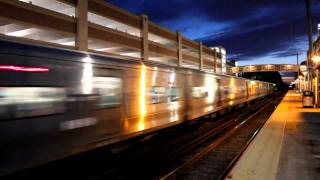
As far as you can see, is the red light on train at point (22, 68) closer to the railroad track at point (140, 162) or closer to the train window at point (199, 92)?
the railroad track at point (140, 162)

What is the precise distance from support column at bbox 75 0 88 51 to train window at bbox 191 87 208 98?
1877cm

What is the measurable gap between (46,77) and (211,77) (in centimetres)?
1381

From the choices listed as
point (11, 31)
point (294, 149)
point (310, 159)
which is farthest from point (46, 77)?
point (11, 31)

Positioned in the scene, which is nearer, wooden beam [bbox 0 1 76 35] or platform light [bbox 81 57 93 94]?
platform light [bbox 81 57 93 94]

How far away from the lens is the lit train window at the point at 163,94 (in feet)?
38.6

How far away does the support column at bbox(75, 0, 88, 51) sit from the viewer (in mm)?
34625

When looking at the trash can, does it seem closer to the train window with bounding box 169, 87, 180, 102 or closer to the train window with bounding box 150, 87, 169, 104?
the train window with bounding box 169, 87, 180, 102

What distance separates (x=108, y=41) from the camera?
132ft

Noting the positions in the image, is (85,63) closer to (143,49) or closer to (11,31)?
(11,31)

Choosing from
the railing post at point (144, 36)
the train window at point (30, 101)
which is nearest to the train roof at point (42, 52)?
the train window at point (30, 101)

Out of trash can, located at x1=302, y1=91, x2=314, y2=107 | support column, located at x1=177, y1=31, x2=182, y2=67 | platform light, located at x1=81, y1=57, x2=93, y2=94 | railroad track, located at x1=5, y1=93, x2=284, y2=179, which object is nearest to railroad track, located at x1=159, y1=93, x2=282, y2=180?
railroad track, located at x1=5, y1=93, x2=284, y2=179

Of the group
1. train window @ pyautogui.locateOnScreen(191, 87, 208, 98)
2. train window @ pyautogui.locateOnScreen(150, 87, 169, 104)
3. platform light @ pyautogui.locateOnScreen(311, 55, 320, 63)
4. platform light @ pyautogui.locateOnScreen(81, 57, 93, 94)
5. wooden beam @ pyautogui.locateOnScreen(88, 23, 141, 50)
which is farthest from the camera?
wooden beam @ pyautogui.locateOnScreen(88, 23, 141, 50)

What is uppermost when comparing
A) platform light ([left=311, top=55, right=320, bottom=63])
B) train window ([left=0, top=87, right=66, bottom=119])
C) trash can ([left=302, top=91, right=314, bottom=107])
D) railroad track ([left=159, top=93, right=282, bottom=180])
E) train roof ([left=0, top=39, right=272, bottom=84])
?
platform light ([left=311, top=55, right=320, bottom=63])

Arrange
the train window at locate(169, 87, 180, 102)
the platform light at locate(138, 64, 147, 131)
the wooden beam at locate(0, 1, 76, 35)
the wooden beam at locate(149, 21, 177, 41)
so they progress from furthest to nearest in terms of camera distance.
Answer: the wooden beam at locate(149, 21, 177, 41) < the wooden beam at locate(0, 1, 76, 35) < the train window at locate(169, 87, 180, 102) < the platform light at locate(138, 64, 147, 131)
